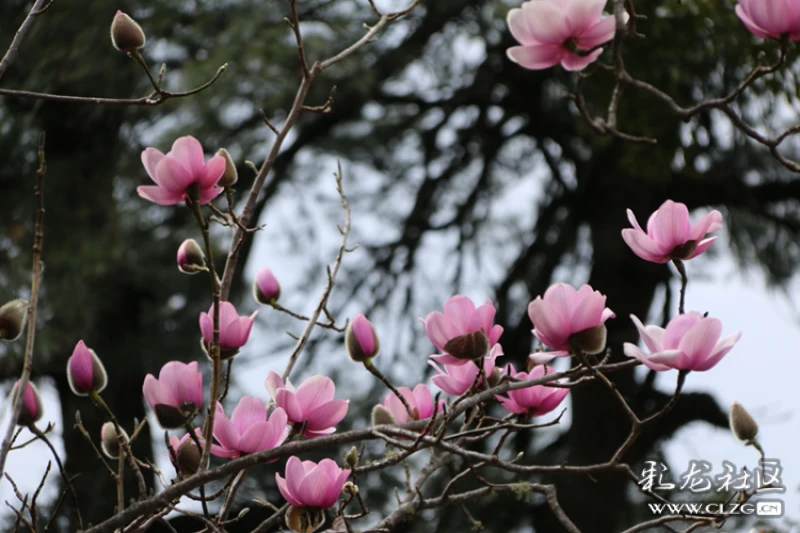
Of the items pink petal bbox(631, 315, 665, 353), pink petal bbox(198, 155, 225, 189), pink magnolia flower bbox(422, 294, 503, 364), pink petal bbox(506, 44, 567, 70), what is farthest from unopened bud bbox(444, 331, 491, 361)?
pink petal bbox(506, 44, 567, 70)

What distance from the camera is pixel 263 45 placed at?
2205mm

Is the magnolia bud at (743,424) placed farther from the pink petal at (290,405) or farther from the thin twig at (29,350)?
the thin twig at (29,350)

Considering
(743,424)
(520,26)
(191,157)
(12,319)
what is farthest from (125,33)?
(743,424)

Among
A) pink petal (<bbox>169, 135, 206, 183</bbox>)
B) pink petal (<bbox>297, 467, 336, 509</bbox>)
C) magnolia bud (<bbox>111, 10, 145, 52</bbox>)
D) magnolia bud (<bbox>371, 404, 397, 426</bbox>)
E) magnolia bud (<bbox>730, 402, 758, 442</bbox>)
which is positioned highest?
magnolia bud (<bbox>111, 10, 145, 52</bbox>)

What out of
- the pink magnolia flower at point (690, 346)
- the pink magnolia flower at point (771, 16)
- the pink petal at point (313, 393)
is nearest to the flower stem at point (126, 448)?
the pink petal at point (313, 393)

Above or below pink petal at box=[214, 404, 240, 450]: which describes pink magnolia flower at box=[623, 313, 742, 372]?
above

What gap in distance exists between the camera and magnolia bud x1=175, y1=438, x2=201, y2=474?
59 centimetres

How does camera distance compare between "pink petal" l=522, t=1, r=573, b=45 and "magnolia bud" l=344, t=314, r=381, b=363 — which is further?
"pink petal" l=522, t=1, r=573, b=45

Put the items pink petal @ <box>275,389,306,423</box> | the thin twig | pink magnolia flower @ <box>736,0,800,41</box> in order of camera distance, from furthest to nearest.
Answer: pink magnolia flower @ <box>736,0,800,41</box>, pink petal @ <box>275,389,306,423</box>, the thin twig

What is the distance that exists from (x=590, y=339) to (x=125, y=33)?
0.43 meters

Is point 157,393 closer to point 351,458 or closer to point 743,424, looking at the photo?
point 351,458

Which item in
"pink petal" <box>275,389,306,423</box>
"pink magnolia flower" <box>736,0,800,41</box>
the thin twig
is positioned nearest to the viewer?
the thin twig

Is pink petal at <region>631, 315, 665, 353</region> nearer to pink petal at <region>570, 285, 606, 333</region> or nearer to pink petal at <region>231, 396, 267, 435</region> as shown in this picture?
pink petal at <region>570, 285, 606, 333</region>

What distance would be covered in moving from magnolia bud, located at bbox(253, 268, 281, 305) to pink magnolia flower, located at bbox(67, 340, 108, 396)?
0.64 feet
